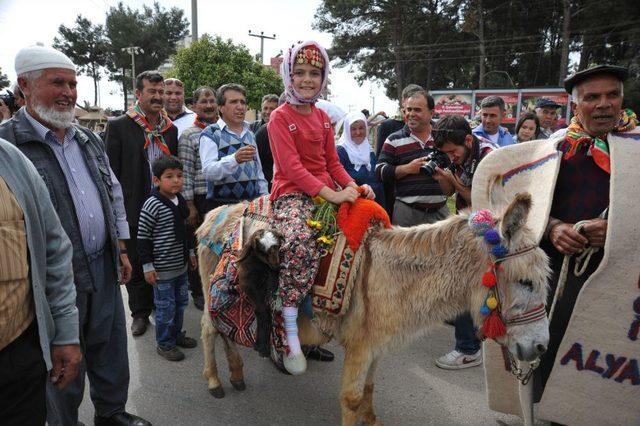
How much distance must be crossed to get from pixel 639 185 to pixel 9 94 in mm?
6354

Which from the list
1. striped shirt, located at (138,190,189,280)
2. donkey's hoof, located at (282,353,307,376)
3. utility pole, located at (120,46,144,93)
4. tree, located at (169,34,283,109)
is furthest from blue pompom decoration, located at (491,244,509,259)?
utility pole, located at (120,46,144,93)

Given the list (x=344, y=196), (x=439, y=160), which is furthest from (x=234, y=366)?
(x=439, y=160)

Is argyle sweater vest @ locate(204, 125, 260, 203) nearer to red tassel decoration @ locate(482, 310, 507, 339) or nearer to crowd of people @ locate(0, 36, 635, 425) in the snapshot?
crowd of people @ locate(0, 36, 635, 425)

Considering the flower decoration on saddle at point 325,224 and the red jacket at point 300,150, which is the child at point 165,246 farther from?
the flower decoration on saddle at point 325,224

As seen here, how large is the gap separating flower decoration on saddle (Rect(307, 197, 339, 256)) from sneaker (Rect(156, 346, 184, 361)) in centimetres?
218

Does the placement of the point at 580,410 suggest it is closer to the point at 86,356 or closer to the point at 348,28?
the point at 86,356

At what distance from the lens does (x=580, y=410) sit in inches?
90.0

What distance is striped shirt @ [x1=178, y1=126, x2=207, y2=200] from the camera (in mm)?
4590

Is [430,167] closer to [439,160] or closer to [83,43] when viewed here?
[439,160]

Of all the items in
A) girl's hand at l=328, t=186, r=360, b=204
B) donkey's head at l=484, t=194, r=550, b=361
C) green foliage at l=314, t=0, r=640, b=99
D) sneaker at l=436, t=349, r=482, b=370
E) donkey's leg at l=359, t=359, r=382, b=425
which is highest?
green foliage at l=314, t=0, r=640, b=99

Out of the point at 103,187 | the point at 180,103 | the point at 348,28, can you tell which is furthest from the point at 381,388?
the point at 348,28

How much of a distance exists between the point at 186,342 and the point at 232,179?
5.74 ft

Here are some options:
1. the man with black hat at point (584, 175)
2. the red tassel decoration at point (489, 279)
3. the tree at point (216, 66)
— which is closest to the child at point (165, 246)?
the red tassel decoration at point (489, 279)

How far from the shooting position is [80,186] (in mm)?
2490
